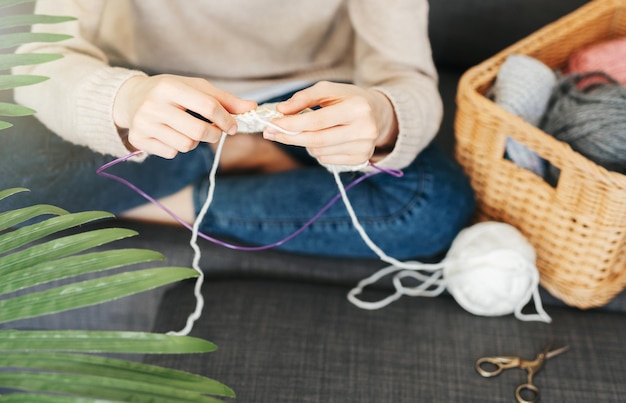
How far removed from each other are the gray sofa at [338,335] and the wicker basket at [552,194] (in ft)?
0.20

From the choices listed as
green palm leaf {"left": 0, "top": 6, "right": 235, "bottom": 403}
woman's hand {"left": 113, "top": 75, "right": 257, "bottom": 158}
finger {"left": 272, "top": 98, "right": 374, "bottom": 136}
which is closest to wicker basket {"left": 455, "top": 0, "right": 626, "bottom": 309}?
finger {"left": 272, "top": 98, "right": 374, "bottom": 136}

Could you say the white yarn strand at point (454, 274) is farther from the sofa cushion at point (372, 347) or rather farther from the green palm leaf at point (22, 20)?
the green palm leaf at point (22, 20)

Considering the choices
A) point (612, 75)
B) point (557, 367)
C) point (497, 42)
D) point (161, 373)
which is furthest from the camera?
point (497, 42)

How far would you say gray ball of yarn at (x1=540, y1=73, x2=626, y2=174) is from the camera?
0.74 metres

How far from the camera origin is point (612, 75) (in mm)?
867

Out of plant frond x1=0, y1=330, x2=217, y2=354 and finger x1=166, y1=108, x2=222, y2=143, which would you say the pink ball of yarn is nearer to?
finger x1=166, y1=108, x2=222, y2=143

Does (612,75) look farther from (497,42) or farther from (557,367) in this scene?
(557,367)

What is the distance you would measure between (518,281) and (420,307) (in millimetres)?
140

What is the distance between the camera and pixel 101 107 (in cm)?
64

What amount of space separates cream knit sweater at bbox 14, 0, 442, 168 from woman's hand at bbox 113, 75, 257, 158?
0.09m

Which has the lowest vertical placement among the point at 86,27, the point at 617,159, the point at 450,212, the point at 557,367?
the point at 557,367

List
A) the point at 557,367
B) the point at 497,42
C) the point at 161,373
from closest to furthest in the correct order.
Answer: the point at 161,373, the point at 557,367, the point at 497,42

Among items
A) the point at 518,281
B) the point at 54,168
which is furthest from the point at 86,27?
the point at 518,281

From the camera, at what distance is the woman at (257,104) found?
71 cm
